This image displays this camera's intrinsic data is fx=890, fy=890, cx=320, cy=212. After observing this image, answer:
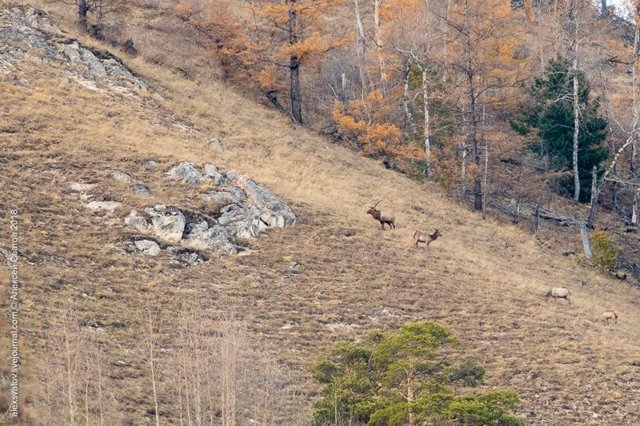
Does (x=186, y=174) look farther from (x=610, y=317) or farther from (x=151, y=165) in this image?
(x=610, y=317)

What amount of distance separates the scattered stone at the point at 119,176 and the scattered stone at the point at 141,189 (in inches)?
18.4

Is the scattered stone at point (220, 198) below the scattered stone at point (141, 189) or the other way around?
below

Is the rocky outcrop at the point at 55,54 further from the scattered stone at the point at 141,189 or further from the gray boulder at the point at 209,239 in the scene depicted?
the gray boulder at the point at 209,239

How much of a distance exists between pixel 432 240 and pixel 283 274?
5.47 m

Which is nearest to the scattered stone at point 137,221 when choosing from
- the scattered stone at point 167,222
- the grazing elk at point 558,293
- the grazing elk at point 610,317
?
the scattered stone at point 167,222

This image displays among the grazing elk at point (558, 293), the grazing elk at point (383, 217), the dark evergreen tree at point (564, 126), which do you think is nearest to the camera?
the grazing elk at point (558, 293)

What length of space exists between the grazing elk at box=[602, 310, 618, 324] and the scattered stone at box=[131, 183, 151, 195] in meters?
12.1

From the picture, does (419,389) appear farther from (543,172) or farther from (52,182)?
(543,172)

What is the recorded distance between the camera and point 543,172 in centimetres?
4222

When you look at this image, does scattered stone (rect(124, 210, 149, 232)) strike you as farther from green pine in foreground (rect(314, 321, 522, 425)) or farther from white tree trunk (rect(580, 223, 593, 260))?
white tree trunk (rect(580, 223, 593, 260))

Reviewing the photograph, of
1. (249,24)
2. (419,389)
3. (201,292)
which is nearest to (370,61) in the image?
(249,24)

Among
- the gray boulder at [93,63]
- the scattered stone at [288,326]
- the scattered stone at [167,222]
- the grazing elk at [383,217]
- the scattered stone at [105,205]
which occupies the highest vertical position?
the gray boulder at [93,63]

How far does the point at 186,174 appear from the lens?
24.8 metres

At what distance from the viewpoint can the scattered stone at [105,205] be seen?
22.4 metres
